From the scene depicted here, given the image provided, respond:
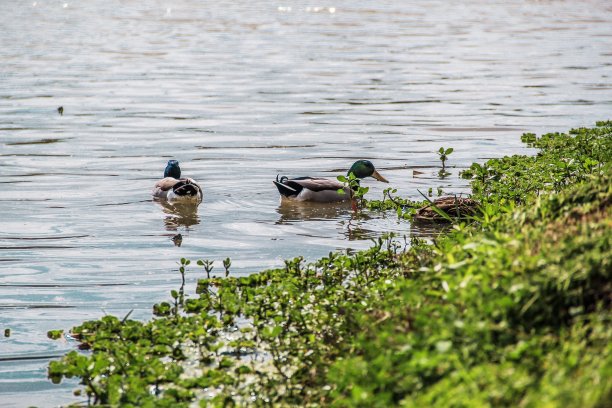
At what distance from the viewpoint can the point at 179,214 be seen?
13.2 metres

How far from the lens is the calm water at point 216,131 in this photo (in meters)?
10.3

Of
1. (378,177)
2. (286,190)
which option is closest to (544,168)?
(378,177)

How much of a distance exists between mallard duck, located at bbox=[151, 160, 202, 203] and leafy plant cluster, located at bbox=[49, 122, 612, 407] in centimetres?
423

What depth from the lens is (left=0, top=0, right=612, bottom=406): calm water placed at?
A: 10336mm

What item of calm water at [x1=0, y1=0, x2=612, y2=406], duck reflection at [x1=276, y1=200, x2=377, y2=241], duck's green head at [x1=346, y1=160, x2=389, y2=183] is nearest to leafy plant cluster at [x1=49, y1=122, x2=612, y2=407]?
calm water at [x1=0, y1=0, x2=612, y2=406]

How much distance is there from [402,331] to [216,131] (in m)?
14.0

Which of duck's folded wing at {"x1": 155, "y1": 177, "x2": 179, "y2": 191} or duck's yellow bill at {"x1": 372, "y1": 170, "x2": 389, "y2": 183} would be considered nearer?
duck's folded wing at {"x1": 155, "y1": 177, "x2": 179, "y2": 191}

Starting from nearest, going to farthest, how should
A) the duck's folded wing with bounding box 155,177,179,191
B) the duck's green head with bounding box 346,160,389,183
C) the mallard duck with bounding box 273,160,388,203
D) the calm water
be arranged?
1. the calm water
2. the mallard duck with bounding box 273,160,388,203
3. the duck's folded wing with bounding box 155,177,179,191
4. the duck's green head with bounding box 346,160,389,183

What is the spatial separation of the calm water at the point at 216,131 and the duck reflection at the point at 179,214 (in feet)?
0.15

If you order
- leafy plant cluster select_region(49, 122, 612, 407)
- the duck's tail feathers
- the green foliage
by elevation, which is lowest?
the green foliage

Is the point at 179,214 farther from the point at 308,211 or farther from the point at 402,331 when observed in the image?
the point at 402,331

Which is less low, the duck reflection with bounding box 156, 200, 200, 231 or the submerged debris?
the submerged debris

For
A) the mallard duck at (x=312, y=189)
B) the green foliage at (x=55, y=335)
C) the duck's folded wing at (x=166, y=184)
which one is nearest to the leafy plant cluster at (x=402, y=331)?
the green foliage at (x=55, y=335)

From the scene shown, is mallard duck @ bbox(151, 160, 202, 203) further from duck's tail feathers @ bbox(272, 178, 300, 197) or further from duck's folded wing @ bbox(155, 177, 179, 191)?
duck's tail feathers @ bbox(272, 178, 300, 197)
